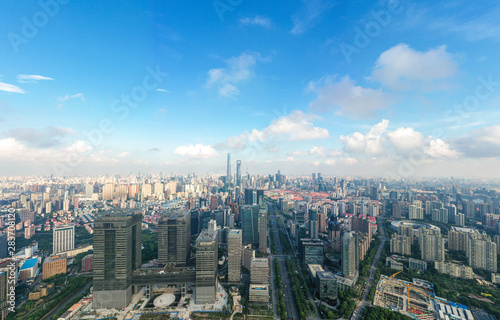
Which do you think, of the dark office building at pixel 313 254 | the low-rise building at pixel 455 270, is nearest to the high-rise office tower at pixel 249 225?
the dark office building at pixel 313 254

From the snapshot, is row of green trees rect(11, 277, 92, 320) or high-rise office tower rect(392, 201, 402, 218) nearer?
row of green trees rect(11, 277, 92, 320)

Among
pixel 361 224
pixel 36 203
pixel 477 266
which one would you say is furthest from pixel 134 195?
pixel 477 266

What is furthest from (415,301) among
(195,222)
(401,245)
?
(195,222)

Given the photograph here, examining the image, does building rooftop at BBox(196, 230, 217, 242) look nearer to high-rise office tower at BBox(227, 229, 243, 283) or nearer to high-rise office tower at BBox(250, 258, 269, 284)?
high-rise office tower at BBox(227, 229, 243, 283)

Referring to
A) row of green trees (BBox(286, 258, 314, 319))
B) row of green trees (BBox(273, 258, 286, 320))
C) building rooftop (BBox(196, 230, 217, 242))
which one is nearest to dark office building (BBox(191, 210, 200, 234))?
row of green trees (BBox(273, 258, 286, 320))

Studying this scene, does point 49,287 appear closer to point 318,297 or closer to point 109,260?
point 109,260

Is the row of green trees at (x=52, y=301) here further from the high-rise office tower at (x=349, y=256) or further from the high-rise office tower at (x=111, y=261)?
the high-rise office tower at (x=349, y=256)
